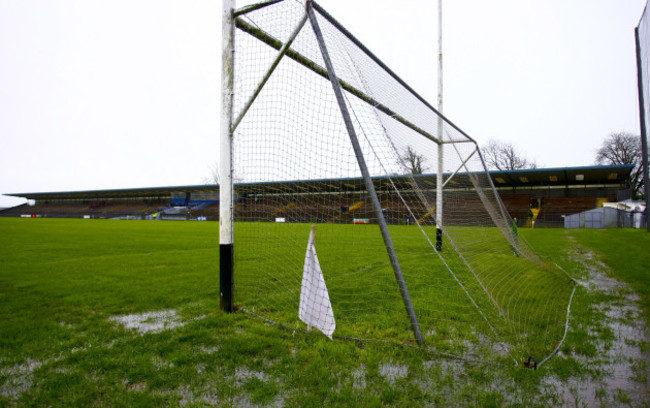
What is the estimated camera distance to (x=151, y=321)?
3.50 meters

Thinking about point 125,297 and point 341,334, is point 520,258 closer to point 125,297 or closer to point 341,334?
point 341,334

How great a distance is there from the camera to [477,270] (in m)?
6.12

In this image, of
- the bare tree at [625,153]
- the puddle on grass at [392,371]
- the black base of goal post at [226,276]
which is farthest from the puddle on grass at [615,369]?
the bare tree at [625,153]

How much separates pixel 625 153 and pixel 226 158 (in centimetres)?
4941

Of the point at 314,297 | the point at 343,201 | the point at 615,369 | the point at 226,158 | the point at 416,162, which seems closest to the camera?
the point at 615,369

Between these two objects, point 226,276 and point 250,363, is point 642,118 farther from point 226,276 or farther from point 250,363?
point 250,363

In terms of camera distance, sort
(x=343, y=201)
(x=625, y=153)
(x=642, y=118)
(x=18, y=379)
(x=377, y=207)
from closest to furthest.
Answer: (x=18, y=379)
(x=377, y=207)
(x=343, y=201)
(x=642, y=118)
(x=625, y=153)

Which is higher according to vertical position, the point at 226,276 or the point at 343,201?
the point at 343,201

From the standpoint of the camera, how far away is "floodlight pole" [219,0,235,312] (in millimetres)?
3803

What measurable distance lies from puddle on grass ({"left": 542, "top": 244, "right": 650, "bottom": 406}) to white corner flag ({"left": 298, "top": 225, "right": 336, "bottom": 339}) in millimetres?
1582

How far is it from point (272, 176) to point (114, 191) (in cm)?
5401

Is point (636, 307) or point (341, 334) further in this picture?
point (636, 307)

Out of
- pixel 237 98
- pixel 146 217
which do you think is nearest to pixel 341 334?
pixel 237 98

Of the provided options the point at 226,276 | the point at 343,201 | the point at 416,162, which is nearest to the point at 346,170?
the point at 226,276
